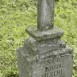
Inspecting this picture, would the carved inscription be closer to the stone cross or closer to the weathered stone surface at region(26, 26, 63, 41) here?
the weathered stone surface at region(26, 26, 63, 41)

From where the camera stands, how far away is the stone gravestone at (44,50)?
378 centimetres

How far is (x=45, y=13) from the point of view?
376 cm

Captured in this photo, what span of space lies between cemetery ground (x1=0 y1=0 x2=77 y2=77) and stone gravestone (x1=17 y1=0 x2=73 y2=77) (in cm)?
104

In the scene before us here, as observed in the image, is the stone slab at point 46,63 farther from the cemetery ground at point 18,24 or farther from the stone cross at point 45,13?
the cemetery ground at point 18,24

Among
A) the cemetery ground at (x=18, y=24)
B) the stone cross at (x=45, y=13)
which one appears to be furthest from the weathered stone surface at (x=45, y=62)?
the cemetery ground at (x=18, y=24)

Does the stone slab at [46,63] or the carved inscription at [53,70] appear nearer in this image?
the stone slab at [46,63]

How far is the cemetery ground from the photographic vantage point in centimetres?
535

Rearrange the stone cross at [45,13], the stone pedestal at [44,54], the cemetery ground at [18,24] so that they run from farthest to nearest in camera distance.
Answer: the cemetery ground at [18,24] → the stone pedestal at [44,54] → the stone cross at [45,13]

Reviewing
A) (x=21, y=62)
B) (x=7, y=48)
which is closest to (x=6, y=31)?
(x=7, y=48)

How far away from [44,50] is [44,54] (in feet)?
0.20

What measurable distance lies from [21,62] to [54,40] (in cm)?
66

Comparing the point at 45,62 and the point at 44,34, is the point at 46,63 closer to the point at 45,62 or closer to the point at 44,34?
the point at 45,62

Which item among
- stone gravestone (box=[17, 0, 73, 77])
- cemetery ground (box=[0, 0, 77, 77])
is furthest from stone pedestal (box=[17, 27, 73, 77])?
cemetery ground (box=[0, 0, 77, 77])

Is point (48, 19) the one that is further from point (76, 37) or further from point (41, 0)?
point (76, 37)
